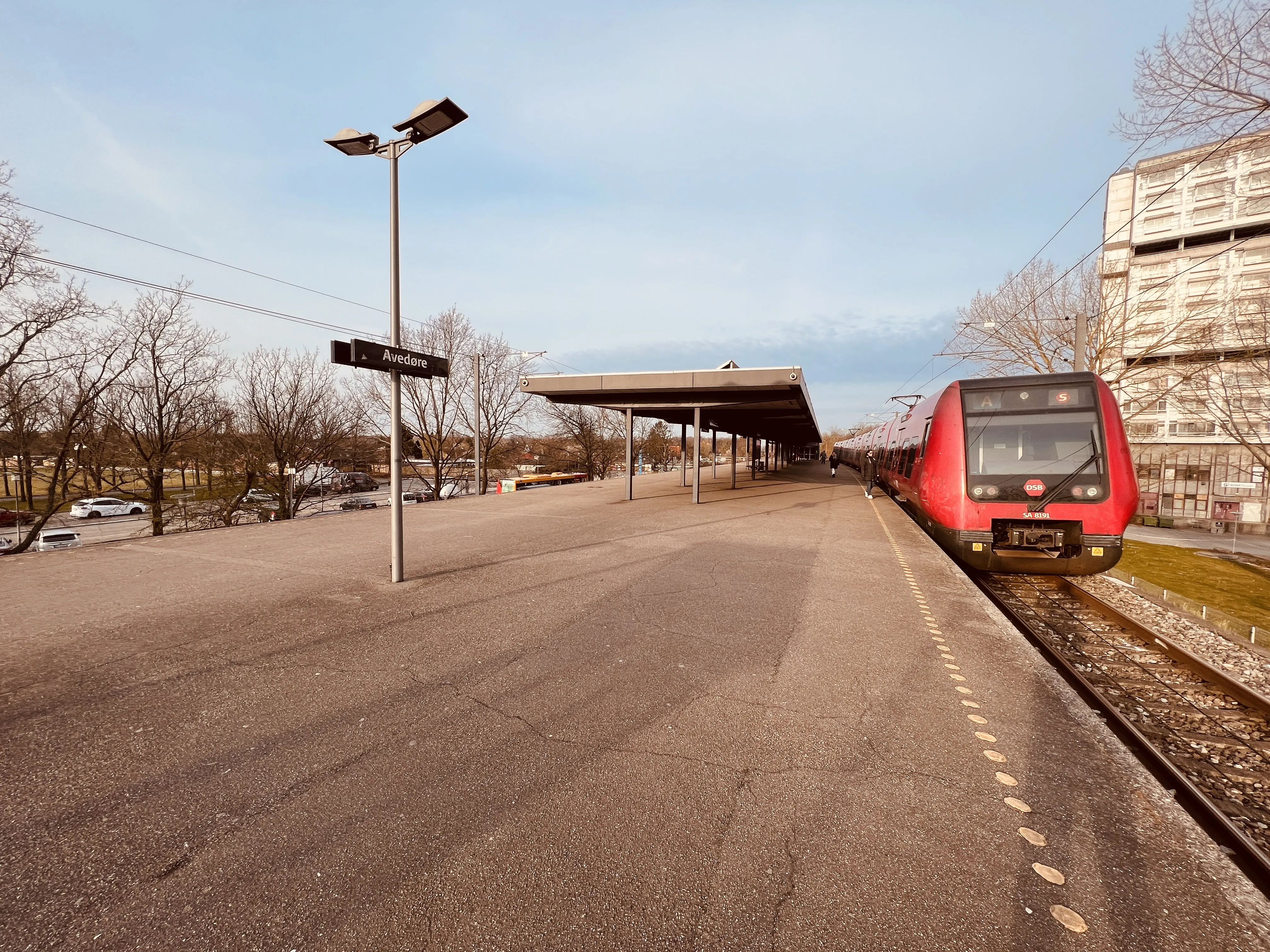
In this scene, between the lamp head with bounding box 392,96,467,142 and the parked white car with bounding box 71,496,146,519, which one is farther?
the parked white car with bounding box 71,496,146,519

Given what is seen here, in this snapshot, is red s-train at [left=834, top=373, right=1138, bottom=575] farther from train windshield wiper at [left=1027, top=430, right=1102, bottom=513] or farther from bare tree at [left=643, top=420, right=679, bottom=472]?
bare tree at [left=643, top=420, right=679, bottom=472]

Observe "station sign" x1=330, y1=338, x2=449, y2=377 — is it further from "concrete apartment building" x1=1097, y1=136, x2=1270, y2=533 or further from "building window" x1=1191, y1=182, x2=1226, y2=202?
"building window" x1=1191, y1=182, x2=1226, y2=202

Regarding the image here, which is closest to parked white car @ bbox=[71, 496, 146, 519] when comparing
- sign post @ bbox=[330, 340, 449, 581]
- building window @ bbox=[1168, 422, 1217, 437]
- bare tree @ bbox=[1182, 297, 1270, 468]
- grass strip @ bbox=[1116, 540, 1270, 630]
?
sign post @ bbox=[330, 340, 449, 581]

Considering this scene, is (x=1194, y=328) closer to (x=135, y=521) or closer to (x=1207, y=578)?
(x=1207, y=578)

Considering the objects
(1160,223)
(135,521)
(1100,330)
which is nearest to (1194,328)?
(1100,330)

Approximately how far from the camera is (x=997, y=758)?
9.89ft

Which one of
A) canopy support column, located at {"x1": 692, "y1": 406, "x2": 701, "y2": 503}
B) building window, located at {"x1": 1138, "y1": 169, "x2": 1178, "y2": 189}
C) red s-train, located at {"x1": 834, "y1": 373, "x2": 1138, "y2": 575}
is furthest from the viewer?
building window, located at {"x1": 1138, "y1": 169, "x2": 1178, "y2": 189}

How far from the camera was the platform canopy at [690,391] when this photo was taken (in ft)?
45.5

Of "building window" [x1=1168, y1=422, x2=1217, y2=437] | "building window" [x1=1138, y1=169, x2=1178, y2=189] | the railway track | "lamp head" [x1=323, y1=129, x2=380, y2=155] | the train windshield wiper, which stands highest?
"building window" [x1=1138, y1=169, x2=1178, y2=189]

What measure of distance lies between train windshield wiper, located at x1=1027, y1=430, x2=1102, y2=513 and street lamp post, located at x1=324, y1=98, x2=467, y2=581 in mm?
8661

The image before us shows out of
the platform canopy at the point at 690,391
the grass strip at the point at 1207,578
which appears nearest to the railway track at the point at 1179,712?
the grass strip at the point at 1207,578

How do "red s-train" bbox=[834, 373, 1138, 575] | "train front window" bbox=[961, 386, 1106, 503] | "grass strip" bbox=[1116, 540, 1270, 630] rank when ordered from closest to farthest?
"red s-train" bbox=[834, 373, 1138, 575] → "train front window" bbox=[961, 386, 1106, 503] → "grass strip" bbox=[1116, 540, 1270, 630]

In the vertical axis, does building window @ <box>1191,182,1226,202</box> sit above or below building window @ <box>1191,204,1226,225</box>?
above

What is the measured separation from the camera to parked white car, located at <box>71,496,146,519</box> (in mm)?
28078
